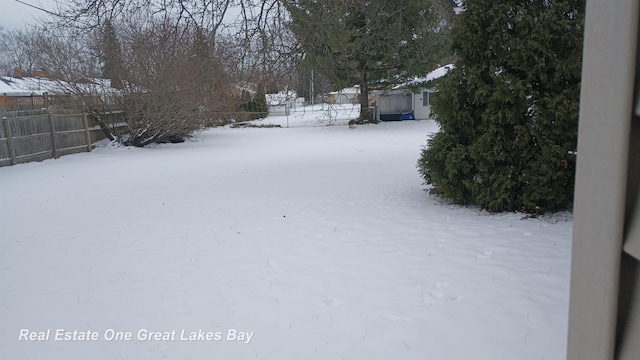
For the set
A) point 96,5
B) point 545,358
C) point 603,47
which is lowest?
point 545,358

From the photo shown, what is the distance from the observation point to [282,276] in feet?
12.5

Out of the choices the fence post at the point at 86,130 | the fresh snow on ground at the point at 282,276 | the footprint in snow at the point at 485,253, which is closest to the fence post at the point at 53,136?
the fence post at the point at 86,130

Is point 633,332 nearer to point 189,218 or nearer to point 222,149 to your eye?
point 189,218

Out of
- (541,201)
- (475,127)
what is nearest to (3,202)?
(475,127)

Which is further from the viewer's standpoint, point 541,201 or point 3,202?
point 3,202

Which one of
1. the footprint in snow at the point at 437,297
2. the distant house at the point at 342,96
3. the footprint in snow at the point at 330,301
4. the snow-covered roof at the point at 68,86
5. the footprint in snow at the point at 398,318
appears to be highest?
the snow-covered roof at the point at 68,86

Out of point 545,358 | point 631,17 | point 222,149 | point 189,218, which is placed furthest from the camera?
point 222,149

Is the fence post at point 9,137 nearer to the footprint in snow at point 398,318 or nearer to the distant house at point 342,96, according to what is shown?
the distant house at point 342,96

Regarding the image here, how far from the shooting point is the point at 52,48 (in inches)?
559

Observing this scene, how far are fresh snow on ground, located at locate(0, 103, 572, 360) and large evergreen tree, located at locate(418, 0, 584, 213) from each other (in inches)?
17.5

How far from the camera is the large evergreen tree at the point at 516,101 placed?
16.7 ft

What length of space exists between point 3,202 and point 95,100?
8.42 metres

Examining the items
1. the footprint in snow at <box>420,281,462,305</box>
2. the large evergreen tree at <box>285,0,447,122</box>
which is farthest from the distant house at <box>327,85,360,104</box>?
the footprint in snow at <box>420,281,462,305</box>

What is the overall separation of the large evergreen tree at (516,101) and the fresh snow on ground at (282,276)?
443mm
